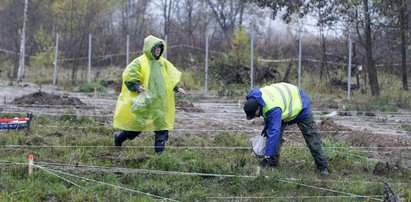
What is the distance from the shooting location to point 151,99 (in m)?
7.30

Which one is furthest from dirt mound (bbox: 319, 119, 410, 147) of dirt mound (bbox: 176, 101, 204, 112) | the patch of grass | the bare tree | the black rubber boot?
the bare tree

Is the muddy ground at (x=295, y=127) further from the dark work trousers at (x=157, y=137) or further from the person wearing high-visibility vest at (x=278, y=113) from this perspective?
the dark work trousers at (x=157, y=137)

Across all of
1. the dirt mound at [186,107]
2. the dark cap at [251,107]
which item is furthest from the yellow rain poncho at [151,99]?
the dirt mound at [186,107]

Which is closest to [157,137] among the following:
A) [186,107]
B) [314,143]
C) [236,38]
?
[314,143]

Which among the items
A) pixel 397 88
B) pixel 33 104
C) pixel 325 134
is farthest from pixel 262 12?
pixel 325 134

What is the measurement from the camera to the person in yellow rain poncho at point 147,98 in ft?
23.8

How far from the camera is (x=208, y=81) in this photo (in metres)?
21.4

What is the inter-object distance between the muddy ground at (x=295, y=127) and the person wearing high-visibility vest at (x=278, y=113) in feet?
2.93

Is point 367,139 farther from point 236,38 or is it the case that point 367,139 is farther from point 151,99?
point 236,38

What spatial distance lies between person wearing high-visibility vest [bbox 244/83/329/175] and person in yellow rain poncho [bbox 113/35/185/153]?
54.4 inches

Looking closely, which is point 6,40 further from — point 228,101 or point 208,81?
→ point 228,101

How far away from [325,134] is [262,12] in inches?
1122

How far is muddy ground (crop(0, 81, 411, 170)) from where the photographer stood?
864 centimetres

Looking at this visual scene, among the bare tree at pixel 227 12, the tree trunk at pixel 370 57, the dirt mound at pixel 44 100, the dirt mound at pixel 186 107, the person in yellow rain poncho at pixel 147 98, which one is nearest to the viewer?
the person in yellow rain poncho at pixel 147 98
